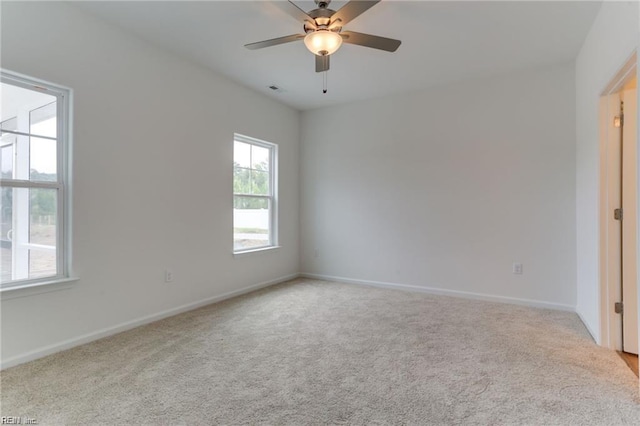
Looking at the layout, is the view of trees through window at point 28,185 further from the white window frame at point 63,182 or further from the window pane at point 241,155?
the window pane at point 241,155

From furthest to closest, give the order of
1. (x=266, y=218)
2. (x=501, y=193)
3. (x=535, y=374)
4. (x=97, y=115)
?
(x=266, y=218) → (x=501, y=193) → (x=97, y=115) → (x=535, y=374)

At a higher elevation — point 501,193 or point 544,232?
point 501,193

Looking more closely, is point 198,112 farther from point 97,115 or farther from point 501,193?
point 501,193

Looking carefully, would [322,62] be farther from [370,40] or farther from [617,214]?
[617,214]

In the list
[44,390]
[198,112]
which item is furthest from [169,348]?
[198,112]

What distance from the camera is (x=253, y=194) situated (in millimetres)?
4555

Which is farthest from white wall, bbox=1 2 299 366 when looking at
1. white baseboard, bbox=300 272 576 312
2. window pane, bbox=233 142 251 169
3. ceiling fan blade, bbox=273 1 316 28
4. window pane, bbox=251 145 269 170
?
white baseboard, bbox=300 272 576 312

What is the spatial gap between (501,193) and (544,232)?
2.05 feet

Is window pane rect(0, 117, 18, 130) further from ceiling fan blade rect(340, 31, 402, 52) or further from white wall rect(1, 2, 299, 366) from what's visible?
ceiling fan blade rect(340, 31, 402, 52)

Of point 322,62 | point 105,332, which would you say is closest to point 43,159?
point 105,332

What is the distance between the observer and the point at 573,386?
2033 mm

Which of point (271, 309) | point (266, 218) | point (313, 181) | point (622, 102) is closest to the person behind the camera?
point (622, 102)

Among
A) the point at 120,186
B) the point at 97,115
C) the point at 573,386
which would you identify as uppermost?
the point at 97,115

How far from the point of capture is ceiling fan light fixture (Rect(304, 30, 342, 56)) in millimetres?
2207
